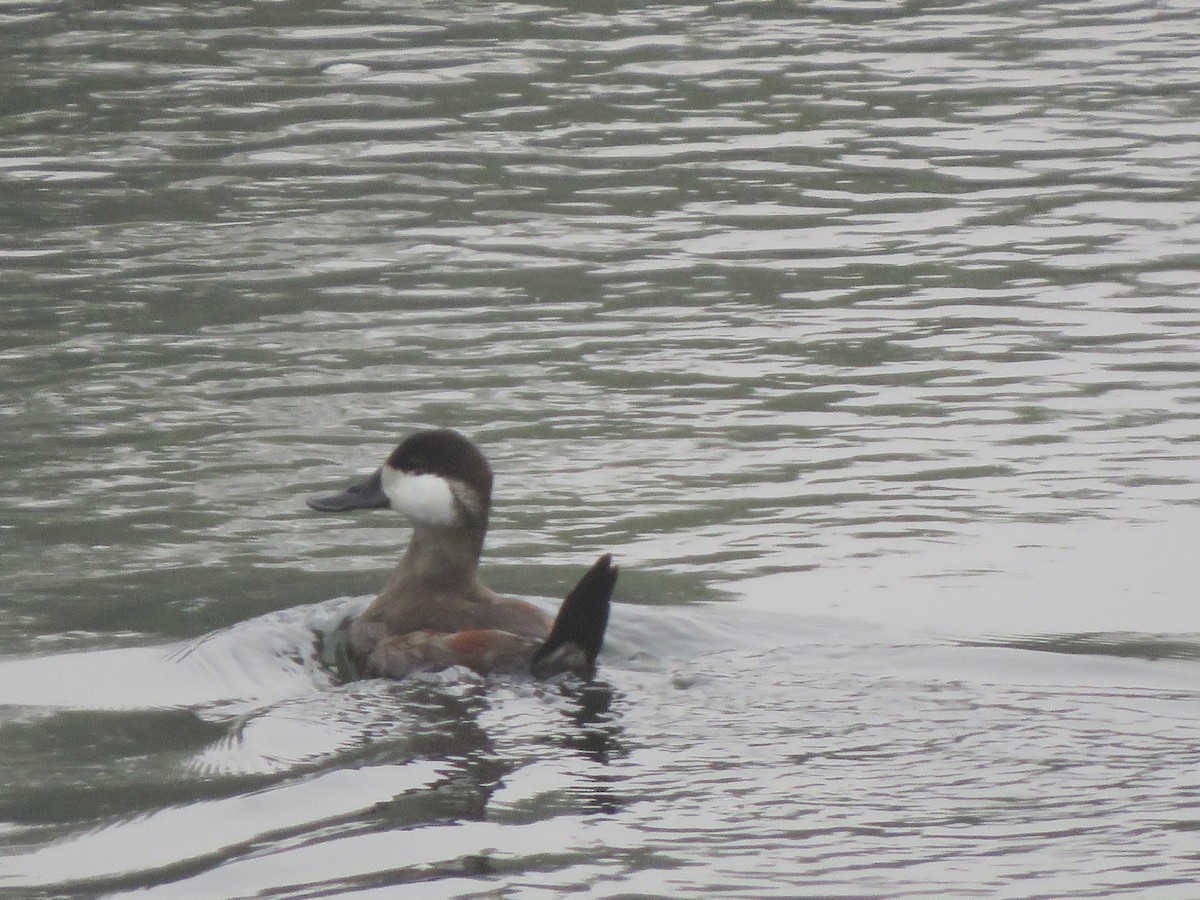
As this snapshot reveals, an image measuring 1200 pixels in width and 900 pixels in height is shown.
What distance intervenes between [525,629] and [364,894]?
2042 mm

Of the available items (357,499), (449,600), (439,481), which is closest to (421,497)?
(439,481)

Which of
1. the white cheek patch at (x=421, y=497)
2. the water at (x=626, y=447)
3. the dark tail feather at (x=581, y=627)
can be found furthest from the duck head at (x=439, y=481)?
the dark tail feather at (x=581, y=627)

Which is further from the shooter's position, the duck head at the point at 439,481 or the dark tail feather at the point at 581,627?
the duck head at the point at 439,481

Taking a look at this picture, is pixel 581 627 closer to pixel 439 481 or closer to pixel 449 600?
pixel 449 600

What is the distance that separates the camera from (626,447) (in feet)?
30.7

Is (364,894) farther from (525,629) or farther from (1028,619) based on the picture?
(1028,619)

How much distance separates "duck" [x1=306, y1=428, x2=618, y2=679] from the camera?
6602 millimetres

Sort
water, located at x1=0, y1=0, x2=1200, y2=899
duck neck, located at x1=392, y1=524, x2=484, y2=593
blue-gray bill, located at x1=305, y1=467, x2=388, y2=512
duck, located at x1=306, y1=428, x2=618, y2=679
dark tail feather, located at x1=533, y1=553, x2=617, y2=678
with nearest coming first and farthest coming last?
1. water, located at x1=0, y1=0, x2=1200, y2=899
2. dark tail feather, located at x1=533, y1=553, x2=617, y2=678
3. duck, located at x1=306, y1=428, x2=618, y2=679
4. duck neck, located at x1=392, y1=524, x2=484, y2=593
5. blue-gray bill, located at x1=305, y1=467, x2=388, y2=512

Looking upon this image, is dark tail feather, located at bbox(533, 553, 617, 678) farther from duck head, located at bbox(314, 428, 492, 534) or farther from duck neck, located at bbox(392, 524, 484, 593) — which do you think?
duck head, located at bbox(314, 428, 492, 534)

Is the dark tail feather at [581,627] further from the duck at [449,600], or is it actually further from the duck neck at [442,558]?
the duck neck at [442,558]

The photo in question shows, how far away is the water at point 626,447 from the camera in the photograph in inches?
221

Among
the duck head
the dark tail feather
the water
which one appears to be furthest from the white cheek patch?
the dark tail feather

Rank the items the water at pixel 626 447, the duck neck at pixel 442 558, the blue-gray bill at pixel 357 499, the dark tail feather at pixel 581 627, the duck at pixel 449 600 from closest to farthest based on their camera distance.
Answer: the water at pixel 626 447 → the dark tail feather at pixel 581 627 → the duck at pixel 449 600 → the duck neck at pixel 442 558 → the blue-gray bill at pixel 357 499

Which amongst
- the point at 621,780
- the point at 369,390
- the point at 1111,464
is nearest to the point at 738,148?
the point at 369,390
